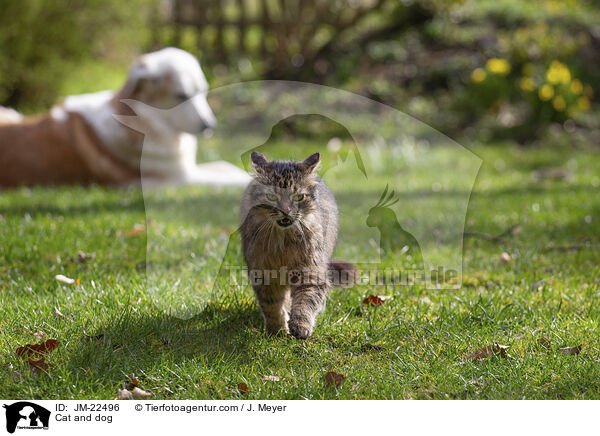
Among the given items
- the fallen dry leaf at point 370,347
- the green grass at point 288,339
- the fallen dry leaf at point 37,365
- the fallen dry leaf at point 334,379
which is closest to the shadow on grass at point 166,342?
the green grass at point 288,339

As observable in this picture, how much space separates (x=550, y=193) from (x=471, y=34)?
5770mm

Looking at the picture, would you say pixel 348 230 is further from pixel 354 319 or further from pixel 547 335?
pixel 547 335

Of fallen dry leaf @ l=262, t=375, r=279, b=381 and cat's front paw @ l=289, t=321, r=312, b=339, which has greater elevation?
cat's front paw @ l=289, t=321, r=312, b=339

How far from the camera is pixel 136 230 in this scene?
4.69 metres

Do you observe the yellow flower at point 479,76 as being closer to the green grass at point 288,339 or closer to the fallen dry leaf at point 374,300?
the green grass at point 288,339

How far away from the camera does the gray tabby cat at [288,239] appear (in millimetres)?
2781

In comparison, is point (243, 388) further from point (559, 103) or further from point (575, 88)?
point (575, 88)

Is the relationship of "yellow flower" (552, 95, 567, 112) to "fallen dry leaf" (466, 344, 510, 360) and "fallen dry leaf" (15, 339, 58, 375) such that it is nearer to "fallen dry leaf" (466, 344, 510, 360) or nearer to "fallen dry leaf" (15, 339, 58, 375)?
"fallen dry leaf" (466, 344, 510, 360)

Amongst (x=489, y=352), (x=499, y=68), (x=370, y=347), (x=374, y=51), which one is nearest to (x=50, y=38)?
(x=374, y=51)

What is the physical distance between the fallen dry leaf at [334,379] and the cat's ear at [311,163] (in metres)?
0.92

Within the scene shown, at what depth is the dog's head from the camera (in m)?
5.95
